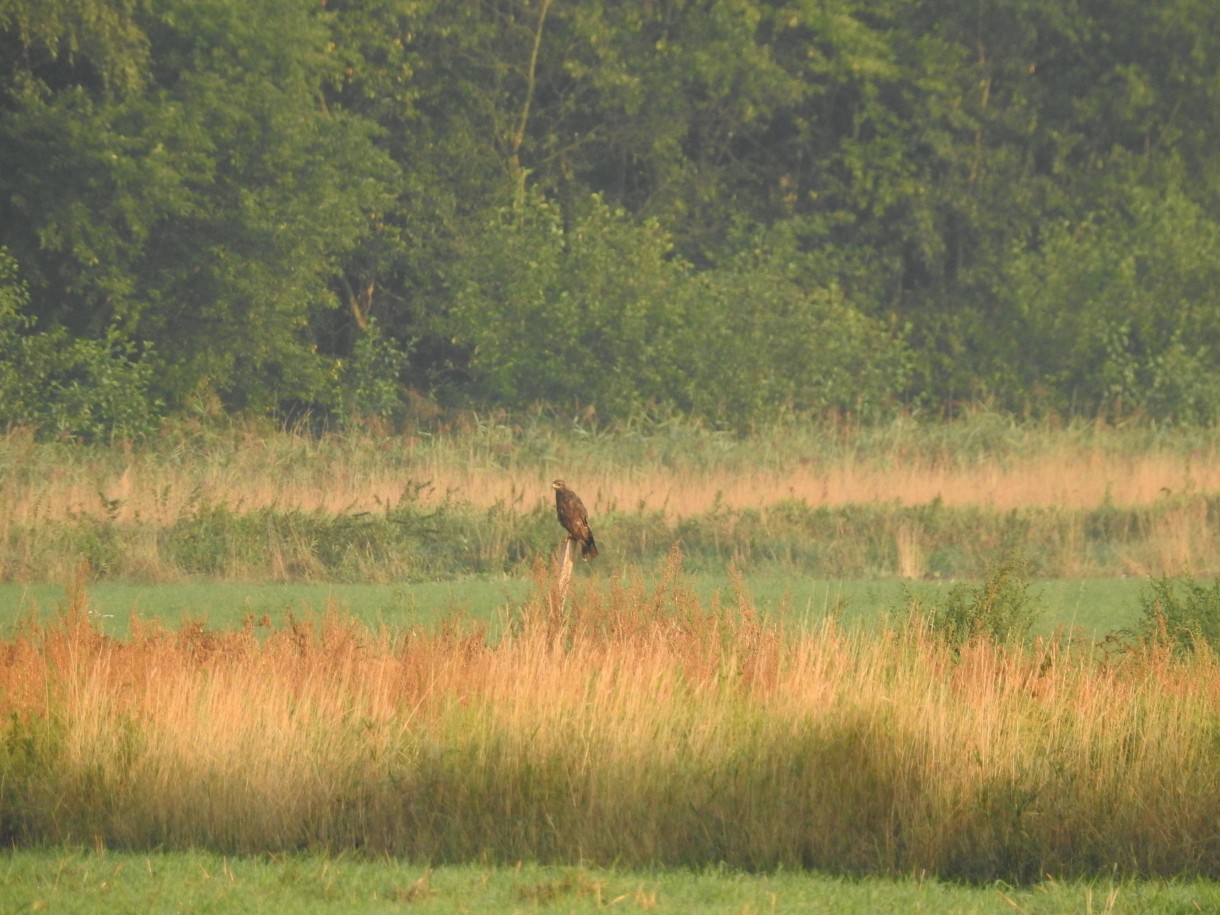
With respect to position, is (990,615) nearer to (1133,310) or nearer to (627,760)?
(627,760)

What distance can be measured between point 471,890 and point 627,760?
1.81 meters

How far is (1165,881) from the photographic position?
9227mm

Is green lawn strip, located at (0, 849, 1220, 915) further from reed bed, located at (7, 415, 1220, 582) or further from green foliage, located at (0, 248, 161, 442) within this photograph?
green foliage, located at (0, 248, 161, 442)

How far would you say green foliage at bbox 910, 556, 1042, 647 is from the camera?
12.9 meters

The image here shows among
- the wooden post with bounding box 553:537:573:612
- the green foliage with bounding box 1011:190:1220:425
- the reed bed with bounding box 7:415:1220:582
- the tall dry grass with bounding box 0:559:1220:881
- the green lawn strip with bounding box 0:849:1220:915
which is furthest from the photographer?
the green foliage with bounding box 1011:190:1220:425

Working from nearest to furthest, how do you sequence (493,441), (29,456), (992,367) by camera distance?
(29,456), (493,441), (992,367)

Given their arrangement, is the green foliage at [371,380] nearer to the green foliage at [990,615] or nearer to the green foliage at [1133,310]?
the green foliage at [1133,310]

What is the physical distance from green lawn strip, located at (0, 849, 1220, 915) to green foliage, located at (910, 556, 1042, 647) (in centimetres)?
382

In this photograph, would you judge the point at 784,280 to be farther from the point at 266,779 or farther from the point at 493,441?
the point at 266,779

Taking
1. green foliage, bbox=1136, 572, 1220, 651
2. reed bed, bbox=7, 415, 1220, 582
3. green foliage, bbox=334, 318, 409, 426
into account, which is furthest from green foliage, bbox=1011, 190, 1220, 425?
green foliage, bbox=1136, 572, 1220, 651

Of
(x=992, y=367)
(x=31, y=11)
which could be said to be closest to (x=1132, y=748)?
(x=31, y=11)

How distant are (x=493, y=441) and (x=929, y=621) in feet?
58.6

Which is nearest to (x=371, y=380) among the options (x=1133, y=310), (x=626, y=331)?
(x=626, y=331)

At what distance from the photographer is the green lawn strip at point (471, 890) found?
27.0ft
